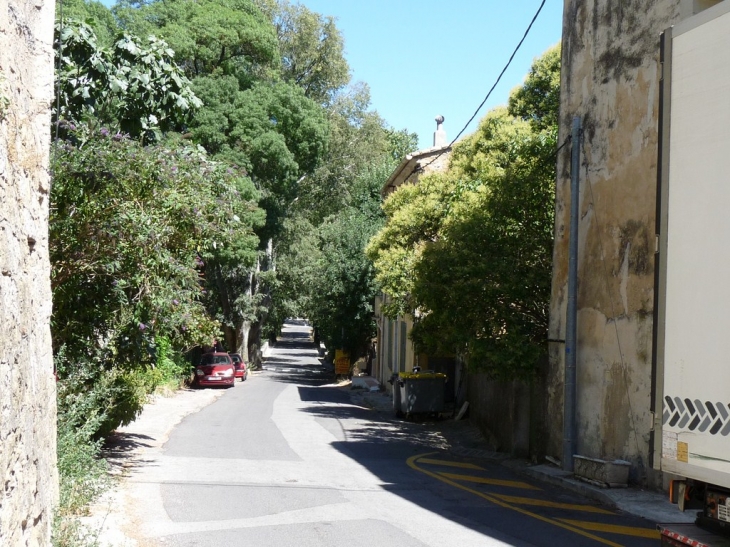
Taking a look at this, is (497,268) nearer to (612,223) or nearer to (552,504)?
(612,223)

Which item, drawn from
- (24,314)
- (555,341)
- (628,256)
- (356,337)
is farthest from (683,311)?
(356,337)

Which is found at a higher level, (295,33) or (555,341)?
(295,33)

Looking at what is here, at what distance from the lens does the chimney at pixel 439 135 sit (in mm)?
37312

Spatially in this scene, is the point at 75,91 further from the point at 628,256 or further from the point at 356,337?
the point at 356,337

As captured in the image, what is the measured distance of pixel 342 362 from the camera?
1842 inches

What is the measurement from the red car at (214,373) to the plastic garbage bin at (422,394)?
13.9m

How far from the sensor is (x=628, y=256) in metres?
14.0

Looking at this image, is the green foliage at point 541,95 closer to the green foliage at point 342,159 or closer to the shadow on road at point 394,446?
the shadow on road at point 394,446

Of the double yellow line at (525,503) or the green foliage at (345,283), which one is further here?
the green foliage at (345,283)

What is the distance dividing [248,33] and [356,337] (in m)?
17.6

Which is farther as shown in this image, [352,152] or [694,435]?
[352,152]

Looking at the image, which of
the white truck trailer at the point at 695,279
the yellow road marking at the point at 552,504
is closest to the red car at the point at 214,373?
the yellow road marking at the point at 552,504

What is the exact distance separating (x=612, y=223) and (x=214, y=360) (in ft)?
82.6

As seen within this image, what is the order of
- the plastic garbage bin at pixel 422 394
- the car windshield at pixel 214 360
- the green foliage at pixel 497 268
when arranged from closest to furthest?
the green foliage at pixel 497 268 → the plastic garbage bin at pixel 422 394 → the car windshield at pixel 214 360
